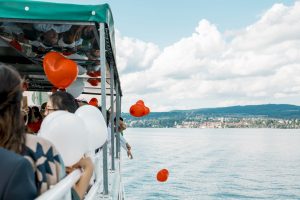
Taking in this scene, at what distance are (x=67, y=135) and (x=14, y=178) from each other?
1.20 metres

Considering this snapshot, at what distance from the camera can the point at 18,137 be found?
1.68 meters

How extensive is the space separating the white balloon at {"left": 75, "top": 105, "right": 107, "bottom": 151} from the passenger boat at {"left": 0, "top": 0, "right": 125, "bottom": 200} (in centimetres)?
41

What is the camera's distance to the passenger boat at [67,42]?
13.5 ft

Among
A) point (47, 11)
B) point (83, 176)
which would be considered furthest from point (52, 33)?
point (83, 176)

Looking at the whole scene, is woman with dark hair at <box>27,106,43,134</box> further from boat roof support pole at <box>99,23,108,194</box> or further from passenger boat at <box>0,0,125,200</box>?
boat roof support pole at <box>99,23,108,194</box>

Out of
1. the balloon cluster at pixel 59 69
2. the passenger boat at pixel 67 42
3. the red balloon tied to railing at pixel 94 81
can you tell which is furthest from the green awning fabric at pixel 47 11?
the red balloon tied to railing at pixel 94 81

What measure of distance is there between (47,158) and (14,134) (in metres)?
0.30

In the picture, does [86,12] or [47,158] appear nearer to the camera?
[47,158]

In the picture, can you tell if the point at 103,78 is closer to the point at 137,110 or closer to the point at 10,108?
the point at 10,108

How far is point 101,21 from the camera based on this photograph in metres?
4.25

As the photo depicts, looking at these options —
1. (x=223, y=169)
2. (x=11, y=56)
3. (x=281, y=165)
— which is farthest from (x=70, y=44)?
(x=281, y=165)

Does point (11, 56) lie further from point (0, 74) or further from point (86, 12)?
point (0, 74)

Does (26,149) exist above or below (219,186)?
above

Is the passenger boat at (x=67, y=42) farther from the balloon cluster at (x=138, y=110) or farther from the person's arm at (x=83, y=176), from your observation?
the balloon cluster at (x=138, y=110)
